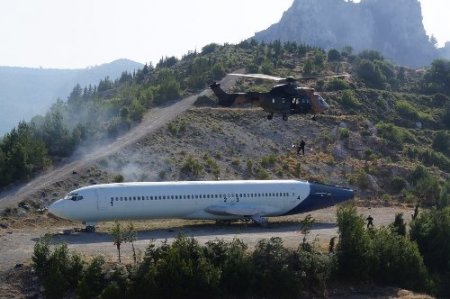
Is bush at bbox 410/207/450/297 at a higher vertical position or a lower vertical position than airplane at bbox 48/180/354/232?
lower

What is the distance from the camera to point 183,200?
153 feet

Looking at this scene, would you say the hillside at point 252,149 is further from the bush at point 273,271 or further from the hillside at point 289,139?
the bush at point 273,271

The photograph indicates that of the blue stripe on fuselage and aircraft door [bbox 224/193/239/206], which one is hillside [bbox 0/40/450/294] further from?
aircraft door [bbox 224/193/239/206]

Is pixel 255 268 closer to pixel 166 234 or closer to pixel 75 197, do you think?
pixel 166 234

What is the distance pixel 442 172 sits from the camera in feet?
245

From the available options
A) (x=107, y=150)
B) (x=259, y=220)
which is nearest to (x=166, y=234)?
(x=259, y=220)

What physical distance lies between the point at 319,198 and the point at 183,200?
A: 11.3m

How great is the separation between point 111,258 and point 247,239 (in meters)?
10.0

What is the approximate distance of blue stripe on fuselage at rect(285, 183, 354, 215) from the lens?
50938mm

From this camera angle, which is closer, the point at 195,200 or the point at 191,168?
the point at 195,200

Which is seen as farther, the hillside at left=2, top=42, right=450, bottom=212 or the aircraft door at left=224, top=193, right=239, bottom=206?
the hillside at left=2, top=42, right=450, bottom=212

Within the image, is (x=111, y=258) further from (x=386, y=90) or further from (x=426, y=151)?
(x=386, y=90)

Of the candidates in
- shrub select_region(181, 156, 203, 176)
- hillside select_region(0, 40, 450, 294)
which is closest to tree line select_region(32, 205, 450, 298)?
hillside select_region(0, 40, 450, 294)

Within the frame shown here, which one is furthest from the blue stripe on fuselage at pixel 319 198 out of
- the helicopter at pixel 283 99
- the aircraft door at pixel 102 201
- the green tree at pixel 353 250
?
the aircraft door at pixel 102 201
